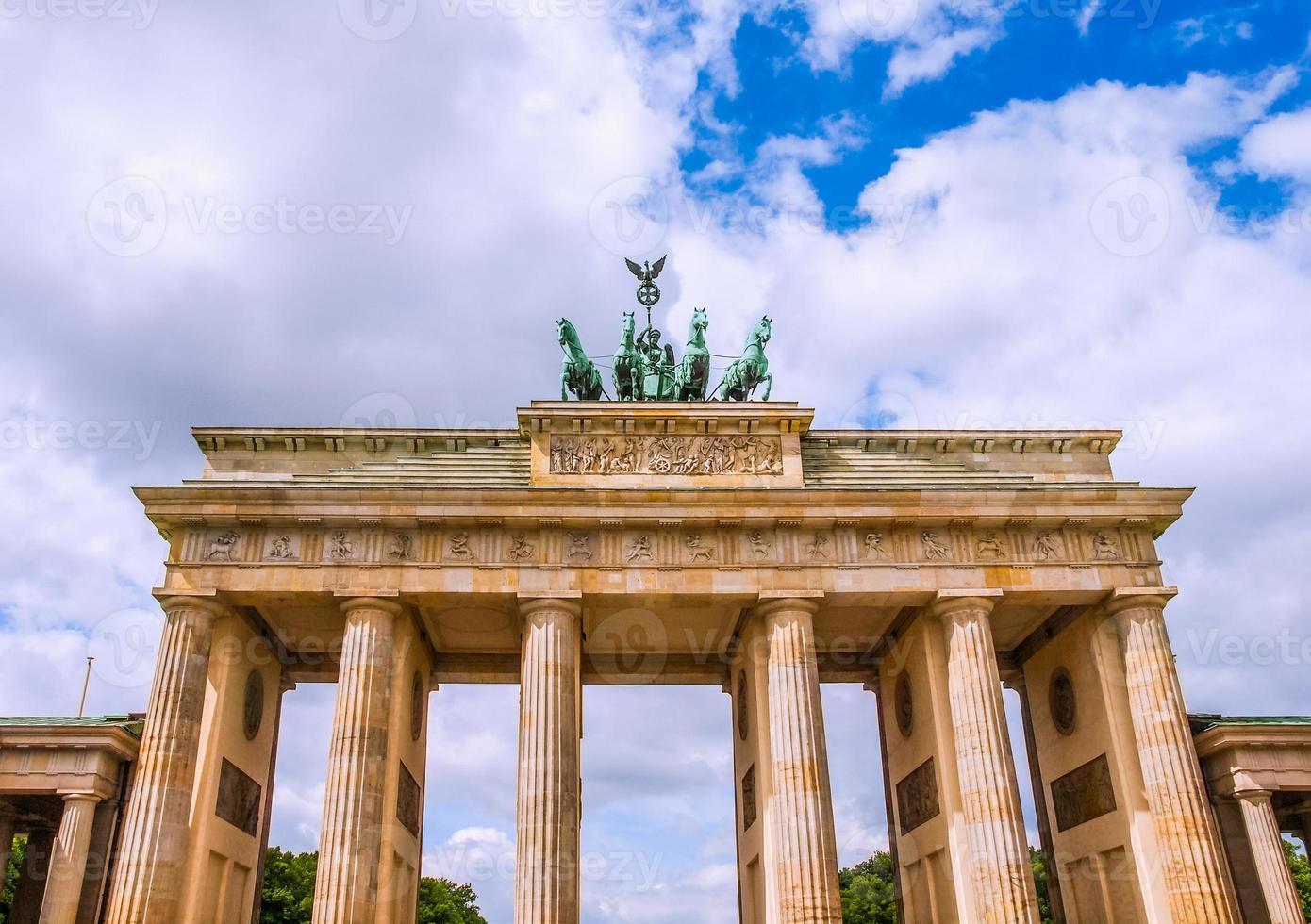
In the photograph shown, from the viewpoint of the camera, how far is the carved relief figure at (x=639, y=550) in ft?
92.7

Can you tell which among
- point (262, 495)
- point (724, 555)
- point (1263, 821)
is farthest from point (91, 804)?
point (1263, 821)

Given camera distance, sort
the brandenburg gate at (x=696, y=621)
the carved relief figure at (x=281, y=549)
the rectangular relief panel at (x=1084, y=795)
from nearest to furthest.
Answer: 1. the brandenburg gate at (x=696, y=621)
2. the carved relief figure at (x=281, y=549)
3. the rectangular relief panel at (x=1084, y=795)

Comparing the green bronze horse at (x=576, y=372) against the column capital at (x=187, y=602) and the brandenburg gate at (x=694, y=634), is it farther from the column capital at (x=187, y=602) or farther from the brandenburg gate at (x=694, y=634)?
the column capital at (x=187, y=602)

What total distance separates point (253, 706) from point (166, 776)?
5.44 meters

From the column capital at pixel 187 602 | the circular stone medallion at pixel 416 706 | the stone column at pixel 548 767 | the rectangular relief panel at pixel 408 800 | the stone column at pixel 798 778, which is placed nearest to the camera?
the stone column at pixel 548 767

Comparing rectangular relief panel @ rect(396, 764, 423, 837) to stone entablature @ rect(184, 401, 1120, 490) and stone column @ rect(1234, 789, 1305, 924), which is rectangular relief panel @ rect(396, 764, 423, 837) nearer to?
stone entablature @ rect(184, 401, 1120, 490)

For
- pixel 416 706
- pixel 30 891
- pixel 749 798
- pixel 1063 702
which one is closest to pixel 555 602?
pixel 416 706

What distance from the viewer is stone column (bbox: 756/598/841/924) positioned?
82.1 ft

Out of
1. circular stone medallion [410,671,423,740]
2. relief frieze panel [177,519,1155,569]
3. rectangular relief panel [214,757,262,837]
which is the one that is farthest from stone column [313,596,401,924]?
rectangular relief panel [214,757,262,837]

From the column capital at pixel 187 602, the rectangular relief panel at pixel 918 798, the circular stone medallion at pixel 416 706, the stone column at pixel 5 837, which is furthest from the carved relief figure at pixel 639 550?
the stone column at pixel 5 837

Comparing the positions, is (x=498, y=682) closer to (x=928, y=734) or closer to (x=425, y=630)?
(x=425, y=630)

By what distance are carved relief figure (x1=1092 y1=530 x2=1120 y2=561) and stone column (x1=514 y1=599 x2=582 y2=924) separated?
1472 centimetres

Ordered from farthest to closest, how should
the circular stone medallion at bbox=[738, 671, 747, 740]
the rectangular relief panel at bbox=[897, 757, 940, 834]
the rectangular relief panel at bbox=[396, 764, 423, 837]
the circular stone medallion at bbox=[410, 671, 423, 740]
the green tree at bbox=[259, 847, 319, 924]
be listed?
the green tree at bbox=[259, 847, 319, 924] → the circular stone medallion at bbox=[738, 671, 747, 740] → the circular stone medallion at bbox=[410, 671, 423, 740] → the rectangular relief panel at bbox=[897, 757, 940, 834] → the rectangular relief panel at bbox=[396, 764, 423, 837]

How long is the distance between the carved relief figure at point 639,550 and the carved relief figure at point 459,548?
4.37 meters
